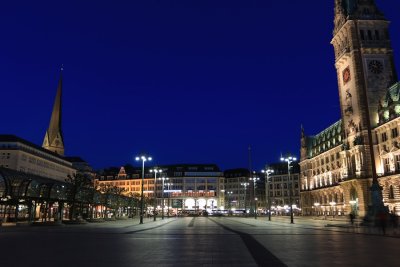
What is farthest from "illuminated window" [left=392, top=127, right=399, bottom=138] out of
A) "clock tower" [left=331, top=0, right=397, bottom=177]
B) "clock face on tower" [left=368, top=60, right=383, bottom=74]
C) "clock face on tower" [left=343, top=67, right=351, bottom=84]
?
"clock face on tower" [left=343, top=67, right=351, bottom=84]

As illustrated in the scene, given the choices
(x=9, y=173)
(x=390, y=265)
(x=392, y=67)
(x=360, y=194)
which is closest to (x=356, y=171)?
(x=360, y=194)

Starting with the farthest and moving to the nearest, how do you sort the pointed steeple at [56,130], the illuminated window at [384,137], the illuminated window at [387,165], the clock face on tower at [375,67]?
the pointed steeple at [56,130] → the clock face on tower at [375,67] → the illuminated window at [384,137] → the illuminated window at [387,165]

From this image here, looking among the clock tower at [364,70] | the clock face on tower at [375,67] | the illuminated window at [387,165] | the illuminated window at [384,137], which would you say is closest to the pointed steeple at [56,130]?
the clock tower at [364,70]

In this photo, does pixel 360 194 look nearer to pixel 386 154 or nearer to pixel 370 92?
pixel 386 154

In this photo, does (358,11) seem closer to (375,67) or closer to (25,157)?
(375,67)

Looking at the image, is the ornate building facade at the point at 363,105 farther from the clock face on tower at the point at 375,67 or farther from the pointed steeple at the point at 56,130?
the pointed steeple at the point at 56,130

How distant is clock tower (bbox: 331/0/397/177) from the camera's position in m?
99.3

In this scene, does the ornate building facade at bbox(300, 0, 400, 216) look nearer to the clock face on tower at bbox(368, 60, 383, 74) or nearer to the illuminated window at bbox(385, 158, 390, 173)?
the clock face on tower at bbox(368, 60, 383, 74)

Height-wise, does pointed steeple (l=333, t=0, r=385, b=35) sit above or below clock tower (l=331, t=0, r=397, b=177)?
above

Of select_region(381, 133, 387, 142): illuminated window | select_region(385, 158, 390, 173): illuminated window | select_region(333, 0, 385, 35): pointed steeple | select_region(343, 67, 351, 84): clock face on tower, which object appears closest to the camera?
select_region(385, 158, 390, 173): illuminated window

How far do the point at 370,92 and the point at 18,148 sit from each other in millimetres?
106286

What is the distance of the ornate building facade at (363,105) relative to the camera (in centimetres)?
9025

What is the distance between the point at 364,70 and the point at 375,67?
2928mm

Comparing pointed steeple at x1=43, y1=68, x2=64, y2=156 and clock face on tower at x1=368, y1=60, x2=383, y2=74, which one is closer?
clock face on tower at x1=368, y1=60, x2=383, y2=74
